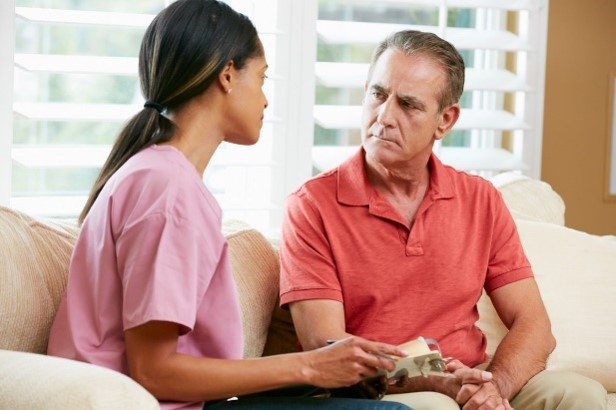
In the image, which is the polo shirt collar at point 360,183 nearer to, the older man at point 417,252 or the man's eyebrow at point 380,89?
the older man at point 417,252

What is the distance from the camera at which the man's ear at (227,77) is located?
175cm

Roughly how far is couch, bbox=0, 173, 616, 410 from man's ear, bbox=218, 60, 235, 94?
0.52 metres

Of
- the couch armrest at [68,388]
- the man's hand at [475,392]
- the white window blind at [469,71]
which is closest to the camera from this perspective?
the couch armrest at [68,388]

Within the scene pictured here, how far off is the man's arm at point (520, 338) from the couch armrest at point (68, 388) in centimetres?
97

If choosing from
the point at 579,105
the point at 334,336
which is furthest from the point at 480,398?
the point at 579,105

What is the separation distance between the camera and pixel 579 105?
147 inches

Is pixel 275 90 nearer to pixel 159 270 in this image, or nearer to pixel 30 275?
pixel 30 275

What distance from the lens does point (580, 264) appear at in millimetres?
2664

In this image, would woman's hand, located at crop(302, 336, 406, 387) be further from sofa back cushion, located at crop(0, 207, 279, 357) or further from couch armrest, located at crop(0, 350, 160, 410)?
sofa back cushion, located at crop(0, 207, 279, 357)

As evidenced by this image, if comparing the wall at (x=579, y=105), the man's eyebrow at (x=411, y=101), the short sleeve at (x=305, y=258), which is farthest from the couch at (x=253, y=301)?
the wall at (x=579, y=105)

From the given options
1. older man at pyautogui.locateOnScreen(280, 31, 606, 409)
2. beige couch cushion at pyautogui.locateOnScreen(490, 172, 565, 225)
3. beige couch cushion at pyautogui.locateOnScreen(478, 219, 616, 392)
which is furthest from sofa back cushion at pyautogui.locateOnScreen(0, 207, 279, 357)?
beige couch cushion at pyautogui.locateOnScreen(490, 172, 565, 225)

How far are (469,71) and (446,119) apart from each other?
1.07 meters

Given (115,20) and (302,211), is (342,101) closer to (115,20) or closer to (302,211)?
(115,20)

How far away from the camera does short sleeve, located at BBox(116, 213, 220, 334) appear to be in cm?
156
